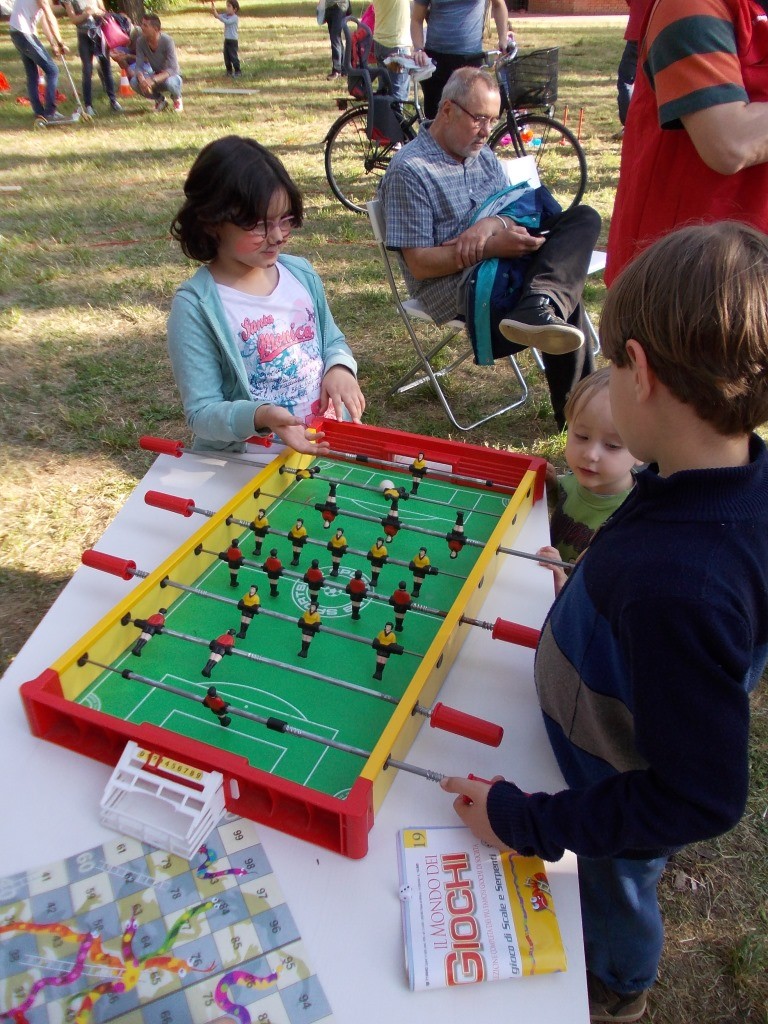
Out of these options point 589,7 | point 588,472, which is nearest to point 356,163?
point 588,472

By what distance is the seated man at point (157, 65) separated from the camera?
979 centimetres

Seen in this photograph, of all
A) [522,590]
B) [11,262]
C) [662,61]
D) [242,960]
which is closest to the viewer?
[242,960]

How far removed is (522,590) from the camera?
1.62 meters

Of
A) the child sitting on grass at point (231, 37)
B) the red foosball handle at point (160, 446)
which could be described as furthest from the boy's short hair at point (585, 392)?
the child sitting on grass at point (231, 37)

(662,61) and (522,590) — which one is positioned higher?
(662,61)

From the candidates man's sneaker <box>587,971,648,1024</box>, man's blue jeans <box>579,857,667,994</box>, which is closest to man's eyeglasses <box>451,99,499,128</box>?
man's blue jeans <box>579,857,667,994</box>

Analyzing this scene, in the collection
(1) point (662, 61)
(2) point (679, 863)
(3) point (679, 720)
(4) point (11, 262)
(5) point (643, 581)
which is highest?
(1) point (662, 61)

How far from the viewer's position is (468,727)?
1176 millimetres

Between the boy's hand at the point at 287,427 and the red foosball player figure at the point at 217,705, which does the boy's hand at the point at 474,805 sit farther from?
the boy's hand at the point at 287,427

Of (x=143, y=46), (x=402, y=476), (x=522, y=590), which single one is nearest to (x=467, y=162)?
(x=402, y=476)

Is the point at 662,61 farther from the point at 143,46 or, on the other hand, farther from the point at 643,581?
the point at 143,46

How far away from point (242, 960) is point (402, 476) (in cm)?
125

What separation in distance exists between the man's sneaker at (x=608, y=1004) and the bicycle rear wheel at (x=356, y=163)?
17.2ft

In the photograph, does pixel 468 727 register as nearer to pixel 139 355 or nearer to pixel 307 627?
pixel 307 627
